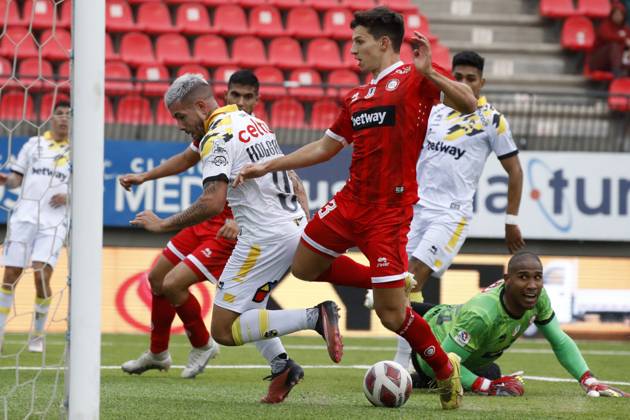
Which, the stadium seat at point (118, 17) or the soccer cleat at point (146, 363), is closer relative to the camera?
the soccer cleat at point (146, 363)

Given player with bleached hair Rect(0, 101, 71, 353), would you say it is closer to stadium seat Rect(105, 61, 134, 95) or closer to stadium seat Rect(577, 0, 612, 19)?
stadium seat Rect(105, 61, 134, 95)

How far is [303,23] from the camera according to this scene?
55.3ft

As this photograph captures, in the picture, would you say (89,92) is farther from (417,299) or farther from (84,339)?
(417,299)

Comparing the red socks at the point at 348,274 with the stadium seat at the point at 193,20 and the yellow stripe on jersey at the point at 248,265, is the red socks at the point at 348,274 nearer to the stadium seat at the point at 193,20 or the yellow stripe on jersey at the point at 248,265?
the yellow stripe on jersey at the point at 248,265

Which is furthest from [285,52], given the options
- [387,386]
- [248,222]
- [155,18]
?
[387,386]

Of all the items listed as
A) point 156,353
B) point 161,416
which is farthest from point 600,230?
point 161,416

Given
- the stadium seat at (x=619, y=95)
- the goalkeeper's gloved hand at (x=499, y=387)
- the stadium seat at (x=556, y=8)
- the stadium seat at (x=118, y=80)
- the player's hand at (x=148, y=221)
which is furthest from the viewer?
the stadium seat at (x=556, y=8)

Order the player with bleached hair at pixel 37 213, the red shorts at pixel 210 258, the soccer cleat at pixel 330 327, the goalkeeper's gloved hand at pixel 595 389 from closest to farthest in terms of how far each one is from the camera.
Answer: the soccer cleat at pixel 330 327
the goalkeeper's gloved hand at pixel 595 389
the red shorts at pixel 210 258
the player with bleached hair at pixel 37 213

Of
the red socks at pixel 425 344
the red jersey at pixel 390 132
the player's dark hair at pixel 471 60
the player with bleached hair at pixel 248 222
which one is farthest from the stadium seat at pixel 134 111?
the red socks at pixel 425 344

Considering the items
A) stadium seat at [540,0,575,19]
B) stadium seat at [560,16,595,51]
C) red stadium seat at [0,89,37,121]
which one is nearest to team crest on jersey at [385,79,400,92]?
red stadium seat at [0,89,37,121]

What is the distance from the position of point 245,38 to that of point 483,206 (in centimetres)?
489

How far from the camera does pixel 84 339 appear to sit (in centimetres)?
436

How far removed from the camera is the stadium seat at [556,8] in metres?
17.8

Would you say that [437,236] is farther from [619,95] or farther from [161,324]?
[619,95]
